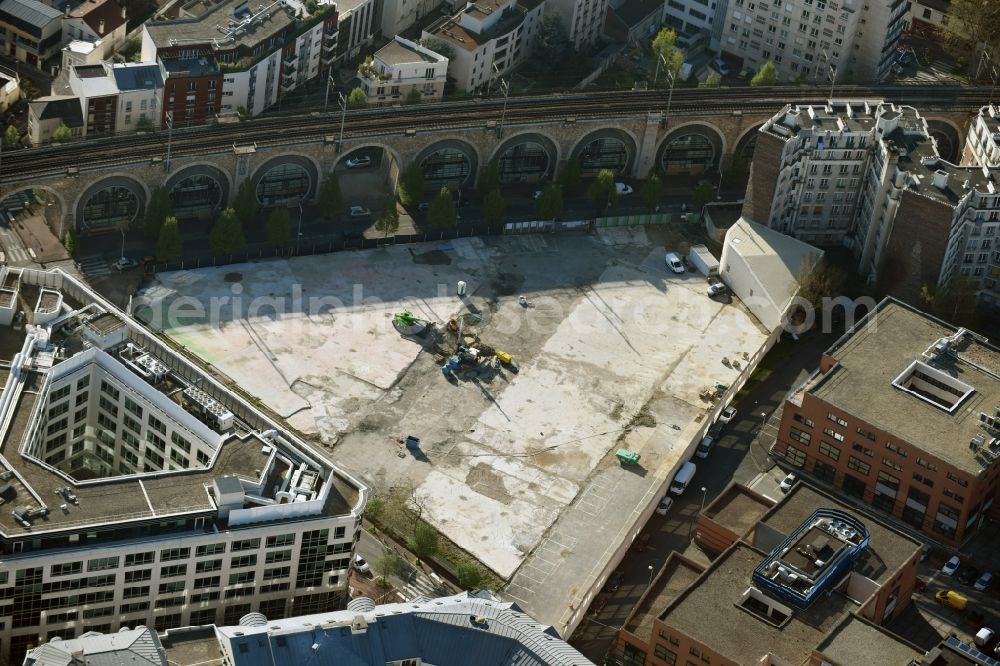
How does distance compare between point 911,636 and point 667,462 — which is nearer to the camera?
point 911,636

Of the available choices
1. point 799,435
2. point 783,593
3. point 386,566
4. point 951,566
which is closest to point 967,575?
point 951,566

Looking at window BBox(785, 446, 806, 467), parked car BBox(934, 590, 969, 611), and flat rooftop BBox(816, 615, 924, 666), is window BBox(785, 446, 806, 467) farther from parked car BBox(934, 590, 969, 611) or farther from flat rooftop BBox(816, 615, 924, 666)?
flat rooftop BBox(816, 615, 924, 666)

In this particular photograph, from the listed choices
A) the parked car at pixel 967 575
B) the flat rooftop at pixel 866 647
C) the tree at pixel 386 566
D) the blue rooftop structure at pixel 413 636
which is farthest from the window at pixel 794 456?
the blue rooftop structure at pixel 413 636

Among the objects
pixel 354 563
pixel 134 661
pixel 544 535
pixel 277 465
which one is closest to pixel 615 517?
pixel 544 535

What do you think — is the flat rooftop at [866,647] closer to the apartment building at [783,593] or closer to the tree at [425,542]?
the apartment building at [783,593]

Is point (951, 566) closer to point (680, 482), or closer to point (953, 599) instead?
point (953, 599)

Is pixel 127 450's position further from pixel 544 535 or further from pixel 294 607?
pixel 544 535
